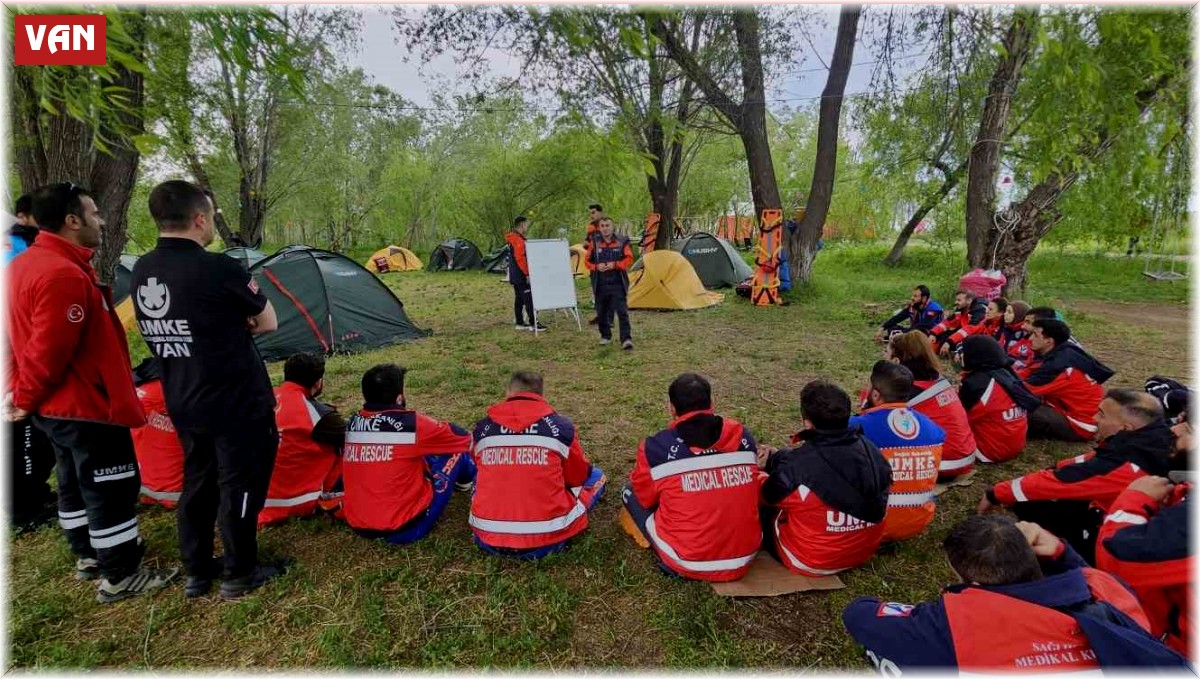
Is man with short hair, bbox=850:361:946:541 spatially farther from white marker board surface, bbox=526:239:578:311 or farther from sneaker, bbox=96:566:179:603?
white marker board surface, bbox=526:239:578:311

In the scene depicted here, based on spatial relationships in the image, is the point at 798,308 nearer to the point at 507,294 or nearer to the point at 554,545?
the point at 507,294

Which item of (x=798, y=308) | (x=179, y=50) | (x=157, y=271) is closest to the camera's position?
(x=157, y=271)

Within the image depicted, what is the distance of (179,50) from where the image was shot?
337cm

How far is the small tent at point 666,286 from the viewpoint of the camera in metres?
10.6

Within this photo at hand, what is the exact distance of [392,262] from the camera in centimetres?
2075

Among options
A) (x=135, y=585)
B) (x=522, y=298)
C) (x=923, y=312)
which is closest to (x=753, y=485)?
(x=135, y=585)

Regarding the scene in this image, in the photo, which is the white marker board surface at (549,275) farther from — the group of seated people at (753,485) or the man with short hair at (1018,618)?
the man with short hair at (1018,618)

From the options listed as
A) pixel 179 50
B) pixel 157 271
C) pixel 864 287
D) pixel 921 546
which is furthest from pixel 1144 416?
pixel 864 287

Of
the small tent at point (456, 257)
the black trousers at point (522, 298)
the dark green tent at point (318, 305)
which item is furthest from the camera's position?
the small tent at point (456, 257)

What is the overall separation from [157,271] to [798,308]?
380 inches

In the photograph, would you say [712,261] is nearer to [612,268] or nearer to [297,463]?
[612,268]

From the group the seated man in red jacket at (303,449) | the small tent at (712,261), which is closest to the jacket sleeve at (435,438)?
the seated man in red jacket at (303,449)

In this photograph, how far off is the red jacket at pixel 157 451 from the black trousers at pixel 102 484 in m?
0.50

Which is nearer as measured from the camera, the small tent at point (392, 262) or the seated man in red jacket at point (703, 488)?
the seated man in red jacket at point (703, 488)
